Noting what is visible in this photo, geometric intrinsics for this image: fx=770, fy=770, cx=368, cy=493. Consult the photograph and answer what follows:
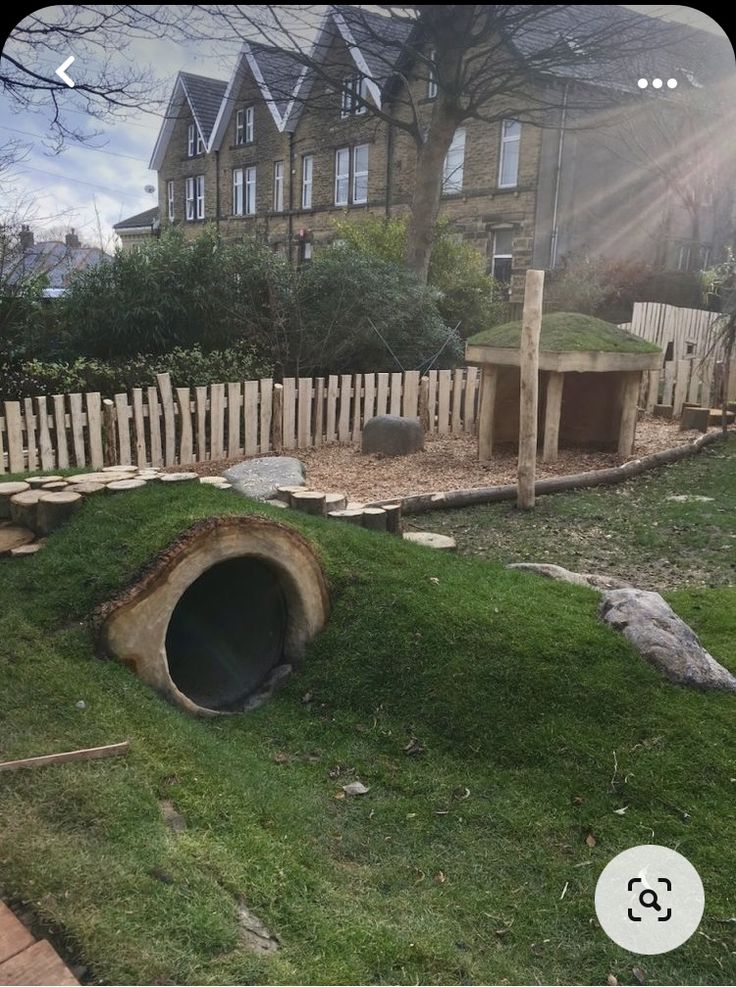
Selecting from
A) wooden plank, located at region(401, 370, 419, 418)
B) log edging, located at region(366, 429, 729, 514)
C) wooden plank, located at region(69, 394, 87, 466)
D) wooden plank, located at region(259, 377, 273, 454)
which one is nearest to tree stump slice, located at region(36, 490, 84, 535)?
log edging, located at region(366, 429, 729, 514)

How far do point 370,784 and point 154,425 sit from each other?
19.1 ft

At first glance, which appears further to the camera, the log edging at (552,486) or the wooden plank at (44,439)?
the wooden plank at (44,439)

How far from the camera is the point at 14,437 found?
723cm

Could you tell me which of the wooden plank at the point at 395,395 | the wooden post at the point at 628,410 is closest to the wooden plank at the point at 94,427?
the wooden plank at the point at 395,395

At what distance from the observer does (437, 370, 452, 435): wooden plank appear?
1061cm

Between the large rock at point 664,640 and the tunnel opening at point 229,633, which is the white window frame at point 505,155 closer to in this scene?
the large rock at point 664,640

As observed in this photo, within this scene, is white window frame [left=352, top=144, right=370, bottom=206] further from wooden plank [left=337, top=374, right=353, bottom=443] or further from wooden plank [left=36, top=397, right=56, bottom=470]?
wooden plank [left=36, top=397, right=56, bottom=470]

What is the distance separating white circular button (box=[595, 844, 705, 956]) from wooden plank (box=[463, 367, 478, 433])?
9022 millimetres

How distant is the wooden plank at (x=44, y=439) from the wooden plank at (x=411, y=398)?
4679mm

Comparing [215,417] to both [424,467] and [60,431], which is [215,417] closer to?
[60,431]

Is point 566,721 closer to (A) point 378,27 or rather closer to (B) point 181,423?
(A) point 378,27

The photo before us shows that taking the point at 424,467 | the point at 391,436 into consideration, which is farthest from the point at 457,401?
the point at 424,467

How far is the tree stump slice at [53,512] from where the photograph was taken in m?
4.35

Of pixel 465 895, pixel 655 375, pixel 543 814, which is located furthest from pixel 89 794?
pixel 655 375
